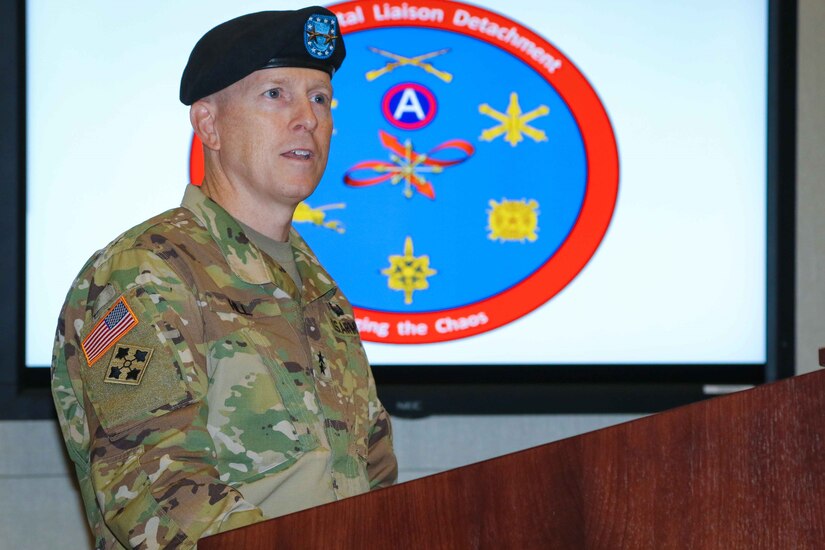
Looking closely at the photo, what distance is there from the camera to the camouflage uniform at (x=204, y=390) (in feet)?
3.29

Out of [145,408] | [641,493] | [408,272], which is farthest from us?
[408,272]

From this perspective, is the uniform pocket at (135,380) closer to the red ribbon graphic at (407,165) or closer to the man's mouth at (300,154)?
the man's mouth at (300,154)

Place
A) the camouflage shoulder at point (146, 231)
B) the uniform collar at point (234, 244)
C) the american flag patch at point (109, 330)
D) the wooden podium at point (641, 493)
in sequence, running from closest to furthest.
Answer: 1. the wooden podium at point (641, 493)
2. the american flag patch at point (109, 330)
3. the camouflage shoulder at point (146, 231)
4. the uniform collar at point (234, 244)

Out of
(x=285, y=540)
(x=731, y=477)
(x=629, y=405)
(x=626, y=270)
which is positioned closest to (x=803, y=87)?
(x=626, y=270)

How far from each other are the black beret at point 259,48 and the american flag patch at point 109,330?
1.31 ft

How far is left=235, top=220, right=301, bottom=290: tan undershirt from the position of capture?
1396 millimetres

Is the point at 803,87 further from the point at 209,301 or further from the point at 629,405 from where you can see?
the point at 209,301

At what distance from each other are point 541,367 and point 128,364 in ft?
4.33

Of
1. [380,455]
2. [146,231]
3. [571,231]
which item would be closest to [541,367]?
[571,231]

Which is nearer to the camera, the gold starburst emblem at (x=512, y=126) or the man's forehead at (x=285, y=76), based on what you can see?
the man's forehead at (x=285, y=76)

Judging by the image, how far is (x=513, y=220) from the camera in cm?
223

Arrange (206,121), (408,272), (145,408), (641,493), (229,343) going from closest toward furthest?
(641,493) < (145,408) < (229,343) < (206,121) < (408,272)

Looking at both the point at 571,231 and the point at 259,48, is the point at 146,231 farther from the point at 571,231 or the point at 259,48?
the point at 571,231

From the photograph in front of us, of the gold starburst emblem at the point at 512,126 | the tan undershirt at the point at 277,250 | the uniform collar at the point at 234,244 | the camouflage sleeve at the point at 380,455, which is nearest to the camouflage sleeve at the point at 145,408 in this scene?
the uniform collar at the point at 234,244
